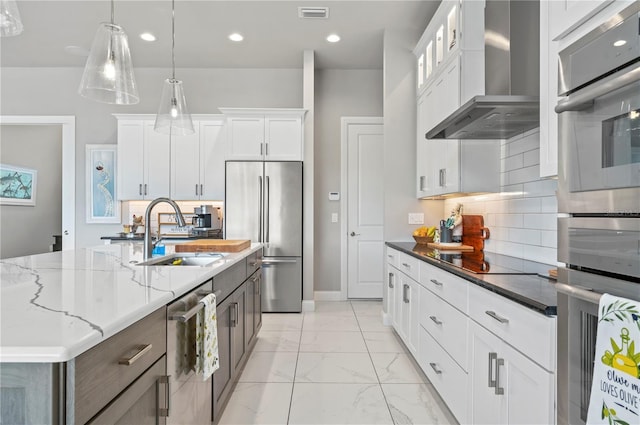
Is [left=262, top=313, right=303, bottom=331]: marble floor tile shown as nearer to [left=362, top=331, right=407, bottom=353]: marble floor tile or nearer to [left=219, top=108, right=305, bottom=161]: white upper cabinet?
[left=362, top=331, right=407, bottom=353]: marble floor tile

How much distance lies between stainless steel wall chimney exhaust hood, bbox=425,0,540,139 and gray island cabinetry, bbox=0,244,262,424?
1745 millimetres

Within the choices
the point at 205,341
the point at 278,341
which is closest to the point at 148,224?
the point at 205,341

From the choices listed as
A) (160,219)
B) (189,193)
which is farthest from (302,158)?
(160,219)

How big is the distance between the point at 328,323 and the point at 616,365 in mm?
3382

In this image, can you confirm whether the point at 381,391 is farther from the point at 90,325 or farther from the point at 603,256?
the point at 90,325

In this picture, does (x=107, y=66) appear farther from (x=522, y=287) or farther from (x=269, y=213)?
(x=269, y=213)

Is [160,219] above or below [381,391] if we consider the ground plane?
above

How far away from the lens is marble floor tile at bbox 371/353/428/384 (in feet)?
8.65

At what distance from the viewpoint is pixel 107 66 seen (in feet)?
6.66

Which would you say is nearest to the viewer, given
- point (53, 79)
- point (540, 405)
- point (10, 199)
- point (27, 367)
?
point (27, 367)

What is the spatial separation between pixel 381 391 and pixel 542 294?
1.52 meters

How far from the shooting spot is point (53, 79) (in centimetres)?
512

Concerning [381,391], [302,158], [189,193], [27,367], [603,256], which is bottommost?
[381,391]

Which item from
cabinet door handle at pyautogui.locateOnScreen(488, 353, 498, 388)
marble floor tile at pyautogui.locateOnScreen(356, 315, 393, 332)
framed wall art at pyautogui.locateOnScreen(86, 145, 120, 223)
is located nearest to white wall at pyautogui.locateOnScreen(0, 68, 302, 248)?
framed wall art at pyautogui.locateOnScreen(86, 145, 120, 223)
